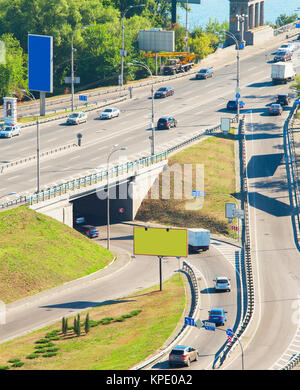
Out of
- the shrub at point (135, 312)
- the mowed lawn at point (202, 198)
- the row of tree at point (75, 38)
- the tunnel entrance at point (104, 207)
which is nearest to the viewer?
the shrub at point (135, 312)

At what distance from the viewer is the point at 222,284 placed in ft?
268

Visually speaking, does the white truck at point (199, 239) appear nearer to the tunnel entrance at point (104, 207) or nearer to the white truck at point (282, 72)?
the tunnel entrance at point (104, 207)

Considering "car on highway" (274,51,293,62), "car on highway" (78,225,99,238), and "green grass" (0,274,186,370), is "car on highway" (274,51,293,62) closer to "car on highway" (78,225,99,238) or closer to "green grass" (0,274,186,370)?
"car on highway" (78,225,99,238)

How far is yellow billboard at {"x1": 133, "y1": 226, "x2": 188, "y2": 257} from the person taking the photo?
8612 cm

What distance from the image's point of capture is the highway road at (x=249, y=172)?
6819 centimetres

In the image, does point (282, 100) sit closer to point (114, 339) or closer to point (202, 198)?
point (202, 198)

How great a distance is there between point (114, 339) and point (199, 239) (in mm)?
27183

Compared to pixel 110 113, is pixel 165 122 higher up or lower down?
lower down

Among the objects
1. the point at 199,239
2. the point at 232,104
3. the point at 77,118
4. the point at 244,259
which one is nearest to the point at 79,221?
the point at 199,239

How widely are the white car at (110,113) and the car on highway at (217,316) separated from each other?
60.1 metres

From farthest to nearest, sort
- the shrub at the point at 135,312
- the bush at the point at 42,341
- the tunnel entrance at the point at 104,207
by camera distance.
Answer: the tunnel entrance at the point at 104,207, the shrub at the point at 135,312, the bush at the point at 42,341

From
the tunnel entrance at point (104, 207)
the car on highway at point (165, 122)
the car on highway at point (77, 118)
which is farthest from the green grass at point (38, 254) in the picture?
the car on highway at point (77, 118)

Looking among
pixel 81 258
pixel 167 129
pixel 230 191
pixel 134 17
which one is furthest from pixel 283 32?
pixel 81 258

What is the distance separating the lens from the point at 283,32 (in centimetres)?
18188
